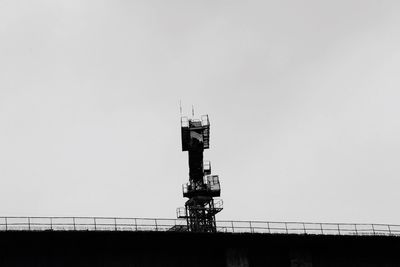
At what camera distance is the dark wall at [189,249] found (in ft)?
126

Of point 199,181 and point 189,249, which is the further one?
point 199,181

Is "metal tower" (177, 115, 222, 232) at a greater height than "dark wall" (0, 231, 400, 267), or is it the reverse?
"metal tower" (177, 115, 222, 232)

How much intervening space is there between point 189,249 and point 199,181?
69.8ft

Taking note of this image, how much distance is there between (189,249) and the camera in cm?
4131

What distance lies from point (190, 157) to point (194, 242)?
68.4ft

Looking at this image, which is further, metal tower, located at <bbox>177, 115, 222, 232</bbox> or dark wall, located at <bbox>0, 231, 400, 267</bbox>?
metal tower, located at <bbox>177, 115, 222, 232</bbox>

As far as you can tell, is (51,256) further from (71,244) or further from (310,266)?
(310,266)

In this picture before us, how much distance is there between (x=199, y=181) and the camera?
6241 cm

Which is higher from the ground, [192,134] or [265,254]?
[192,134]

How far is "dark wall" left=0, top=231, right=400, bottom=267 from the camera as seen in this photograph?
1510 inches

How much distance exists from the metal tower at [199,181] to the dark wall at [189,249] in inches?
722

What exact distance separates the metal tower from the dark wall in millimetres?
18327

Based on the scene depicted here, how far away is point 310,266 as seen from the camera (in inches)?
1683

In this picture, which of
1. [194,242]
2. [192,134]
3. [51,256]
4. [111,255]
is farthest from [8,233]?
[192,134]
